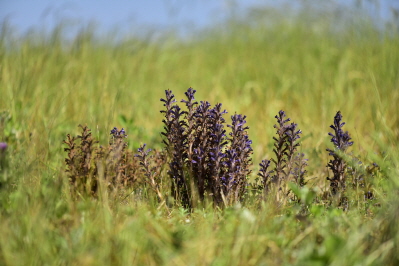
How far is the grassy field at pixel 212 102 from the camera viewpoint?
6.22 feet

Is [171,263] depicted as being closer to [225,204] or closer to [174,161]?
[225,204]

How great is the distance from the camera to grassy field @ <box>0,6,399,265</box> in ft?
6.22

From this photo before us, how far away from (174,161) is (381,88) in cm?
301

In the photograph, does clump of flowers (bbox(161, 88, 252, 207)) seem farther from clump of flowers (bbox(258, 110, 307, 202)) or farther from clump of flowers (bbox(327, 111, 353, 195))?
clump of flowers (bbox(327, 111, 353, 195))

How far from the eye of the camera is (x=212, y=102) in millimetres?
5562

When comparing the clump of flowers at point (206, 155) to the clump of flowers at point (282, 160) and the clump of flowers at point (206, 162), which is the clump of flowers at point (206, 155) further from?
the clump of flowers at point (282, 160)

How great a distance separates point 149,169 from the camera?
283 centimetres

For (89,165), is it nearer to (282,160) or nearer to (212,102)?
(282,160)

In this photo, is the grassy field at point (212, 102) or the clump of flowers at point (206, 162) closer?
the grassy field at point (212, 102)

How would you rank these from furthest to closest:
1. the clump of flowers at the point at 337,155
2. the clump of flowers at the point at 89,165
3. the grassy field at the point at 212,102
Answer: the clump of flowers at the point at 337,155
the clump of flowers at the point at 89,165
the grassy field at the point at 212,102

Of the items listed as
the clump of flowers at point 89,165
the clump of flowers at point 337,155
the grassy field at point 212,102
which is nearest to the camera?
the grassy field at point 212,102

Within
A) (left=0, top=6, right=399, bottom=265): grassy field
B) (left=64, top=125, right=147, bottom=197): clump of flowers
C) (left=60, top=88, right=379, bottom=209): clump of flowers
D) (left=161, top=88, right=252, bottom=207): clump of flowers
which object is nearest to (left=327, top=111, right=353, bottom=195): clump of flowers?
(left=60, top=88, right=379, bottom=209): clump of flowers

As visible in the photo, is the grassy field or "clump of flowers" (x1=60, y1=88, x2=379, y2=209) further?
"clump of flowers" (x1=60, y1=88, x2=379, y2=209)

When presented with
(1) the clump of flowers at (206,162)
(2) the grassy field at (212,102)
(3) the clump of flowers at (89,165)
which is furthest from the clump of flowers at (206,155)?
(3) the clump of flowers at (89,165)
